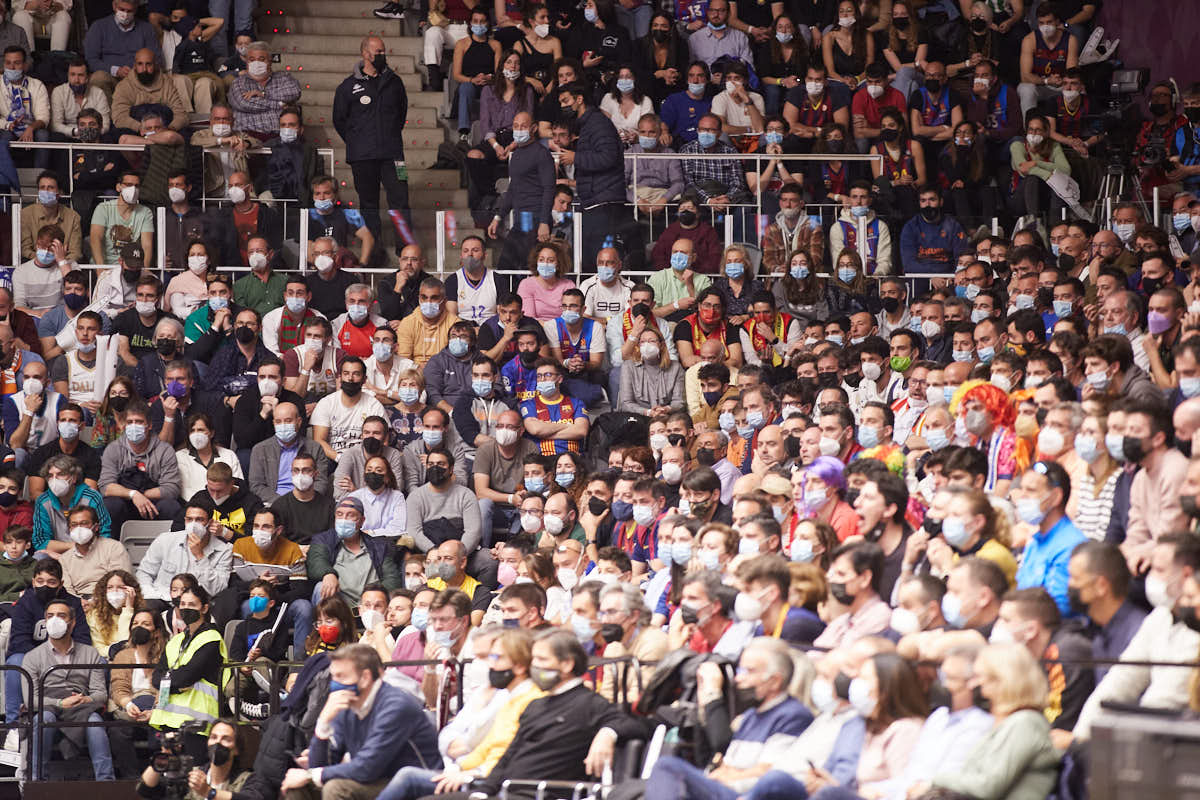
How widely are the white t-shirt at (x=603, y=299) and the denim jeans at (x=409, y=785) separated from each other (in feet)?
20.5

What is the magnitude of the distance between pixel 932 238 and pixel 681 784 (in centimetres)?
861

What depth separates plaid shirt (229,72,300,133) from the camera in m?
15.8

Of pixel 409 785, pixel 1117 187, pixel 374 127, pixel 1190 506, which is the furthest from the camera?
pixel 374 127

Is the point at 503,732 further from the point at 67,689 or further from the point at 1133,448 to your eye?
the point at 67,689

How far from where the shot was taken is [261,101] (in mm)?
15891

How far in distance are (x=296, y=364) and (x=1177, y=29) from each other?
8.59 metres

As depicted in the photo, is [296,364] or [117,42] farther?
[117,42]

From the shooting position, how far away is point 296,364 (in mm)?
13984

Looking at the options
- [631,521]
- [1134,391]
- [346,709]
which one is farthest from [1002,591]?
[631,521]

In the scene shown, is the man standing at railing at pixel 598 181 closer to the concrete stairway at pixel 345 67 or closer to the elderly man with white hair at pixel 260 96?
the concrete stairway at pixel 345 67

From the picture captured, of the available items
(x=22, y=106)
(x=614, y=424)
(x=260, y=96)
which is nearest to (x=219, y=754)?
(x=614, y=424)

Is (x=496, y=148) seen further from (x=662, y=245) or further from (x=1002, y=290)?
(x=1002, y=290)

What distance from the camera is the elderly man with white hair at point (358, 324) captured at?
554 inches

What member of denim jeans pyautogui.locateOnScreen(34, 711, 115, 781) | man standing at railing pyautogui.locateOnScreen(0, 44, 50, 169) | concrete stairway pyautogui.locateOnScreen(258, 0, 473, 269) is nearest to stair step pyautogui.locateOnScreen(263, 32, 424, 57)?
concrete stairway pyautogui.locateOnScreen(258, 0, 473, 269)
